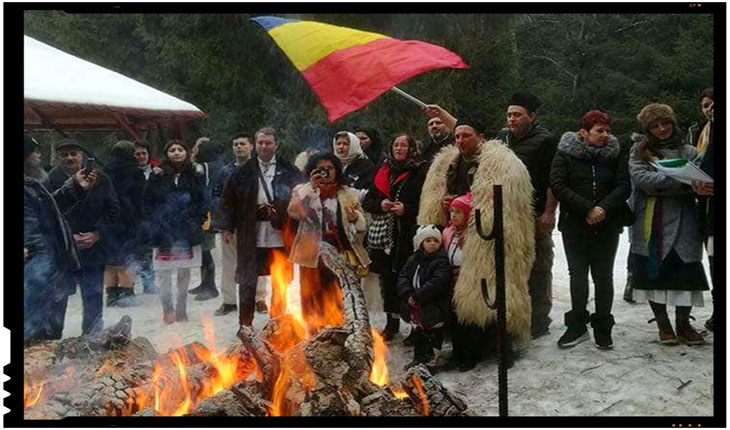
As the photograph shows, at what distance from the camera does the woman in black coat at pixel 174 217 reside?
5.54 meters

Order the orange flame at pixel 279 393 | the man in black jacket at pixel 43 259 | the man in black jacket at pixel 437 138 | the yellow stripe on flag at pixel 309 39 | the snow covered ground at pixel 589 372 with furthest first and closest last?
the man in black jacket at pixel 437 138, the man in black jacket at pixel 43 259, the yellow stripe on flag at pixel 309 39, the snow covered ground at pixel 589 372, the orange flame at pixel 279 393

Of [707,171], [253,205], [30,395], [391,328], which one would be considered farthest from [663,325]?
[30,395]

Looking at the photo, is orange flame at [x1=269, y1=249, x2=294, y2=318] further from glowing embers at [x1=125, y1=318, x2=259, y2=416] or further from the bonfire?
glowing embers at [x1=125, y1=318, x2=259, y2=416]

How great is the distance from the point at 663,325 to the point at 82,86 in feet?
14.2

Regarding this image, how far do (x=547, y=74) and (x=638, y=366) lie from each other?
1869 millimetres

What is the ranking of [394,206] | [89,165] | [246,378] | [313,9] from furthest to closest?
[89,165]
[394,206]
[246,378]
[313,9]

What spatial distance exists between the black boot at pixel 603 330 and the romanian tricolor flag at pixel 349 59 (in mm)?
1911

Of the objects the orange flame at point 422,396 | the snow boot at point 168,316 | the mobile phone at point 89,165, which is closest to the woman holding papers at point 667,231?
the orange flame at point 422,396

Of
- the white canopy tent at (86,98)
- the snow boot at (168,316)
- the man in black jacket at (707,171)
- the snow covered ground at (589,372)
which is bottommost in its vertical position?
the snow covered ground at (589,372)

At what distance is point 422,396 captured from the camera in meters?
3.42

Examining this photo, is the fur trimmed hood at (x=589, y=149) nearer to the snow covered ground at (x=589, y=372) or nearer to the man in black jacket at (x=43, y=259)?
the snow covered ground at (x=589, y=372)

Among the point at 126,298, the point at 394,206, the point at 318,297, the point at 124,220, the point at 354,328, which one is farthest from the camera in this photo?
the point at 126,298

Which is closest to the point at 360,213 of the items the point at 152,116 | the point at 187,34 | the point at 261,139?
the point at 261,139

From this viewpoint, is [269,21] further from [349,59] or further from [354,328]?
[354,328]
